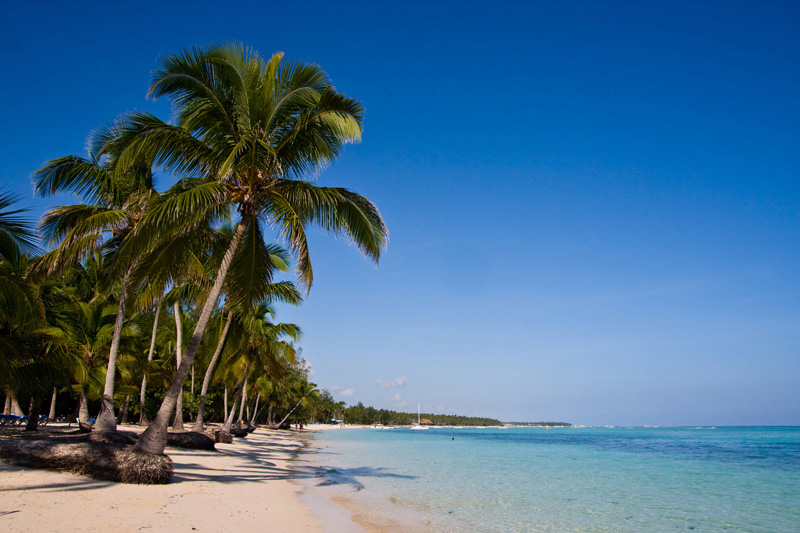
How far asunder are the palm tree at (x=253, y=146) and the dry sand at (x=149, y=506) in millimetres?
1929

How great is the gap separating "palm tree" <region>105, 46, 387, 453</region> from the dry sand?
1.93 meters

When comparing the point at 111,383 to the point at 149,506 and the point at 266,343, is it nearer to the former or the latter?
the point at 149,506

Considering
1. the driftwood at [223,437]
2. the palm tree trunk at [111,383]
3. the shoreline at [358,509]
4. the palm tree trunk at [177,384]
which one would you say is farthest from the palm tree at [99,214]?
the driftwood at [223,437]

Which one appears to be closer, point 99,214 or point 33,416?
point 99,214

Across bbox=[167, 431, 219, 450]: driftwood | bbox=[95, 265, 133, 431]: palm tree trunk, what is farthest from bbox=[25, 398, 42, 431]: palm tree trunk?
bbox=[95, 265, 133, 431]: palm tree trunk

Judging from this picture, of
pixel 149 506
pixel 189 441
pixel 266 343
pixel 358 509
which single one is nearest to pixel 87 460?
pixel 149 506

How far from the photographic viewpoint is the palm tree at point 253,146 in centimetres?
917

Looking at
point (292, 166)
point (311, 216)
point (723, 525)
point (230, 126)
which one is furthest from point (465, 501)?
point (230, 126)

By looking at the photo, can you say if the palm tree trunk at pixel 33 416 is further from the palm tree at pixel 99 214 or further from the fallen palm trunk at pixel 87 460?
the fallen palm trunk at pixel 87 460

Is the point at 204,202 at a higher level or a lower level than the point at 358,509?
higher

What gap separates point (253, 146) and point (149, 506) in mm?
6170

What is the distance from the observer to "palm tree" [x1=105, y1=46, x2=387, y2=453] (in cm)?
917

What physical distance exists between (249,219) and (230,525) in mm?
5666

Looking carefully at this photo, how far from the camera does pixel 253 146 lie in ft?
30.1
